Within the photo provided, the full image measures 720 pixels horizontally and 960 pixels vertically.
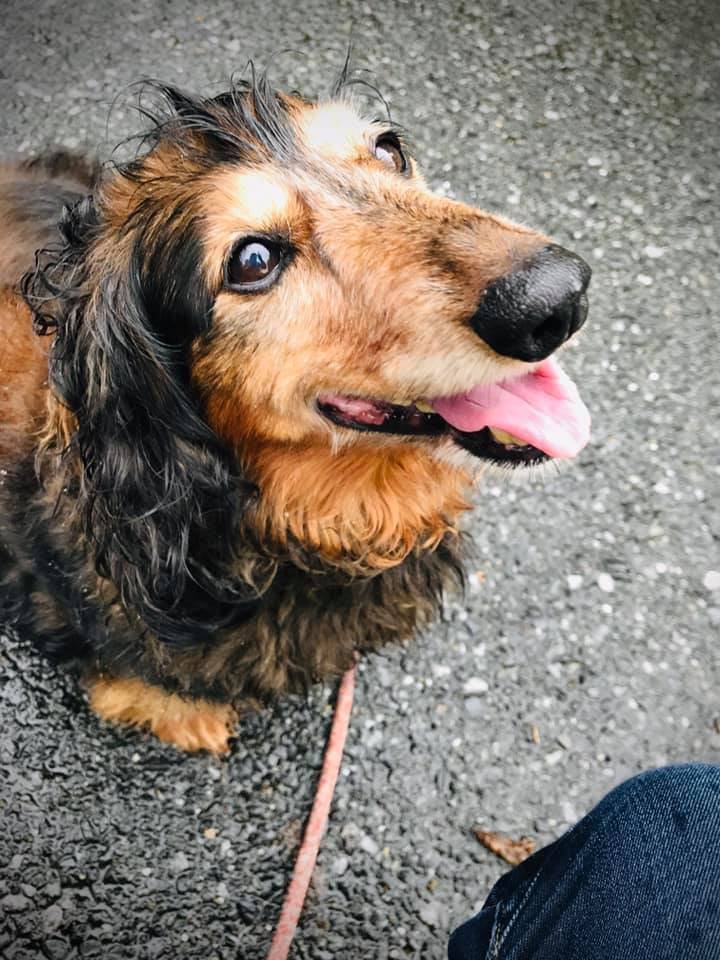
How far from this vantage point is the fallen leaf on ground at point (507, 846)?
2488mm

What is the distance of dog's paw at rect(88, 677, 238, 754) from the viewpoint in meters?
2.57

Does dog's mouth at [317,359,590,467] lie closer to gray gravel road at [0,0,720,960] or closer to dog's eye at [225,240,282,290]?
dog's eye at [225,240,282,290]

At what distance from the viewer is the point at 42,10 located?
12.9 ft

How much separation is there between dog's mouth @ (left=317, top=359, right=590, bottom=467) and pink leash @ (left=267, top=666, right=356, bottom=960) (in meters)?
1.01

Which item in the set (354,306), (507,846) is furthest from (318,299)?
(507,846)

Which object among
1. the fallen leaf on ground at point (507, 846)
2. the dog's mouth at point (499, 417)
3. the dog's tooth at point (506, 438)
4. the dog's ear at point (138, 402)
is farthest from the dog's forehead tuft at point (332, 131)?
the fallen leaf on ground at point (507, 846)

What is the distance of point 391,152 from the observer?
2150 mm

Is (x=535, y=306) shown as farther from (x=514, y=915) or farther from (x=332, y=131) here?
(x=514, y=915)

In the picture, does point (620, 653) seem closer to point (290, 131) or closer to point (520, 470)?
point (520, 470)

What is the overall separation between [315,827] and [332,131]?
76.2 inches

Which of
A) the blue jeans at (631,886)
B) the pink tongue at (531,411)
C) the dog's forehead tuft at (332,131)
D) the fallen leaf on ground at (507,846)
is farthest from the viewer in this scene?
the fallen leaf on ground at (507,846)

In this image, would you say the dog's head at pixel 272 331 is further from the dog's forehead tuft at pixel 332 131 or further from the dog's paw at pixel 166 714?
the dog's paw at pixel 166 714

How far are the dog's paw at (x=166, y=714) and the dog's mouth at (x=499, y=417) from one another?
3.89ft

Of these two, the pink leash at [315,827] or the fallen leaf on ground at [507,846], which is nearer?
the pink leash at [315,827]
